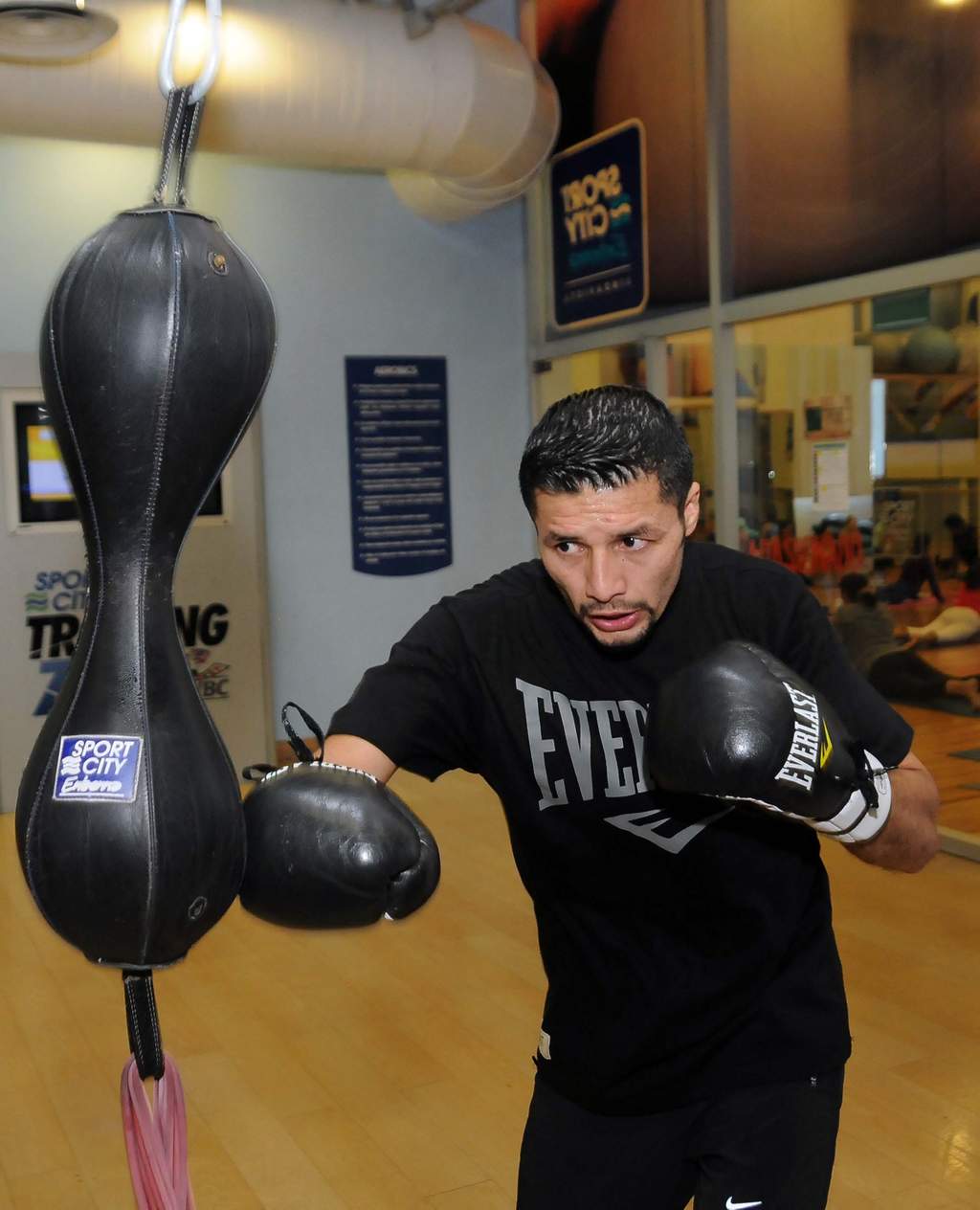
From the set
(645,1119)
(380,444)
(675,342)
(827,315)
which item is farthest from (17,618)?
(645,1119)

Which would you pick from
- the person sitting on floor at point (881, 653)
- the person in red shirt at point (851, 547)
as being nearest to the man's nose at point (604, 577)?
the person sitting on floor at point (881, 653)

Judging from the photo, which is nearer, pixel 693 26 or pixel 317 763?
Result: pixel 317 763

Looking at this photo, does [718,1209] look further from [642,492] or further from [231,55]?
[231,55]

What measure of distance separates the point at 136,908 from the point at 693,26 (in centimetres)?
479

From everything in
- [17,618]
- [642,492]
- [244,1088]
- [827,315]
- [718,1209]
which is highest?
[827,315]

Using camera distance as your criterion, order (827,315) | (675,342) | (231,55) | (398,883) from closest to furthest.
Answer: (398,883)
(231,55)
(827,315)
(675,342)

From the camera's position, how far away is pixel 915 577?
14.2ft

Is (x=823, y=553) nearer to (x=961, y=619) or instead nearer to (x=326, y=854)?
(x=961, y=619)

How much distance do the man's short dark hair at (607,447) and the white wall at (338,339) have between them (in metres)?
4.43

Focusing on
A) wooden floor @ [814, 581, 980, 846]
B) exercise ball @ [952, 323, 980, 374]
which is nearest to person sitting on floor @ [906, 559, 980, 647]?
wooden floor @ [814, 581, 980, 846]

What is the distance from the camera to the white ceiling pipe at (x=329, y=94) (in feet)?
13.7

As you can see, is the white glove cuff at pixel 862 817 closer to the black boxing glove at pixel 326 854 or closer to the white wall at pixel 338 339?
the black boxing glove at pixel 326 854

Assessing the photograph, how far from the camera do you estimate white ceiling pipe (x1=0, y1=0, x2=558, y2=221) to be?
13.7 feet

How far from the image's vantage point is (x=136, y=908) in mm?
887
